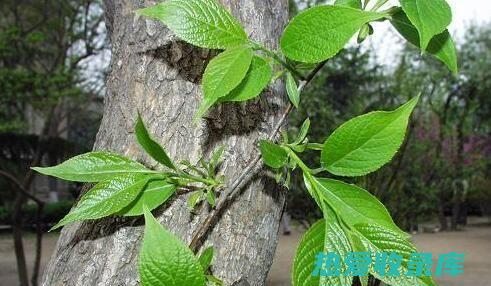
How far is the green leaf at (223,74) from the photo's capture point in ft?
0.98

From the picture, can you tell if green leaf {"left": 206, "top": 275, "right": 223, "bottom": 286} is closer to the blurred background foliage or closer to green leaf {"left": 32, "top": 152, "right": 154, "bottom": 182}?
green leaf {"left": 32, "top": 152, "right": 154, "bottom": 182}

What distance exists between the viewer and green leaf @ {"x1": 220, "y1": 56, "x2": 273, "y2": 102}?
0.32 meters

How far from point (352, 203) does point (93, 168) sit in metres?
0.18

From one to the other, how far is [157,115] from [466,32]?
11262 mm

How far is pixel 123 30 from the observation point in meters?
0.47

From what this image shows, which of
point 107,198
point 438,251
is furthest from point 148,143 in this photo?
point 438,251

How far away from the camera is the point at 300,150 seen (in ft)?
1.14

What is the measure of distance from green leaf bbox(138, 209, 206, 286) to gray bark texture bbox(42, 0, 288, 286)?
0.38 ft

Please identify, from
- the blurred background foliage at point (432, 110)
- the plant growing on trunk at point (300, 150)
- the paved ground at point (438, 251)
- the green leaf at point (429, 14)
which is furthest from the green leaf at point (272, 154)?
the blurred background foliage at point (432, 110)

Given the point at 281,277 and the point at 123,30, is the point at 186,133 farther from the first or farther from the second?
the point at 281,277

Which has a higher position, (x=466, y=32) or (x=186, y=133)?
(x=466, y=32)

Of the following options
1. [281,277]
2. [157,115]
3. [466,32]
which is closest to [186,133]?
[157,115]

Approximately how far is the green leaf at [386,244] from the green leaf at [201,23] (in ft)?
0.47

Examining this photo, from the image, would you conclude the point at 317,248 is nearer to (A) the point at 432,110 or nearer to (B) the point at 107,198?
(B) the point at 107,198
